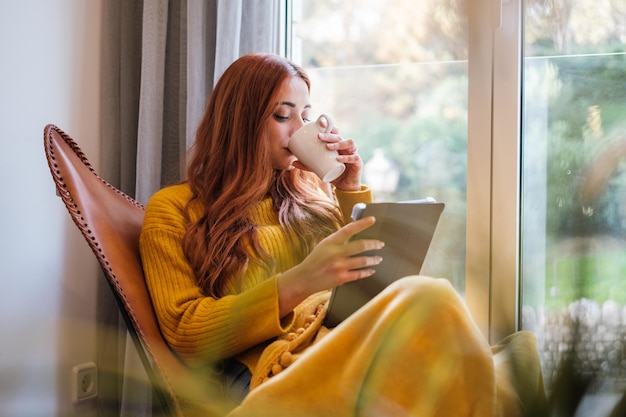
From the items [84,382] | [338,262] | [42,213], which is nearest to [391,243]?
[338,262]

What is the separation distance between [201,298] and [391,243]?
39cm

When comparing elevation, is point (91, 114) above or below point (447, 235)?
above

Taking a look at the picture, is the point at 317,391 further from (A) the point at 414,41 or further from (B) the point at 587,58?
(A) the point at 414,41

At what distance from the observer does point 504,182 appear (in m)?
1.56

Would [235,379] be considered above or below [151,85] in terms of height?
below

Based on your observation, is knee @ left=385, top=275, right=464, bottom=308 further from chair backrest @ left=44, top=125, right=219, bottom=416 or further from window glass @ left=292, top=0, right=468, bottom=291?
window glass @ left=292, top=0, right=468, bottom=291

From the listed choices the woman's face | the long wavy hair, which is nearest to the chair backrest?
the long wavy hair

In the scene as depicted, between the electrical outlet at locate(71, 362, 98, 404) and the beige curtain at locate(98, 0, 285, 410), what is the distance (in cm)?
2

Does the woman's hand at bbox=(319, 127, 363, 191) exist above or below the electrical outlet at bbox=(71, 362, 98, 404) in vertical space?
above

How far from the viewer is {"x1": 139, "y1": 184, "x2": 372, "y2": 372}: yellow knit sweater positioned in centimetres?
111

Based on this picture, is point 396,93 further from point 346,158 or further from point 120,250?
point 120,250

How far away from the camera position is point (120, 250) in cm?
126

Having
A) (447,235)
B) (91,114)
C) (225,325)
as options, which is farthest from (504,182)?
(91,114)

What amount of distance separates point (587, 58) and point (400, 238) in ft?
2.15
